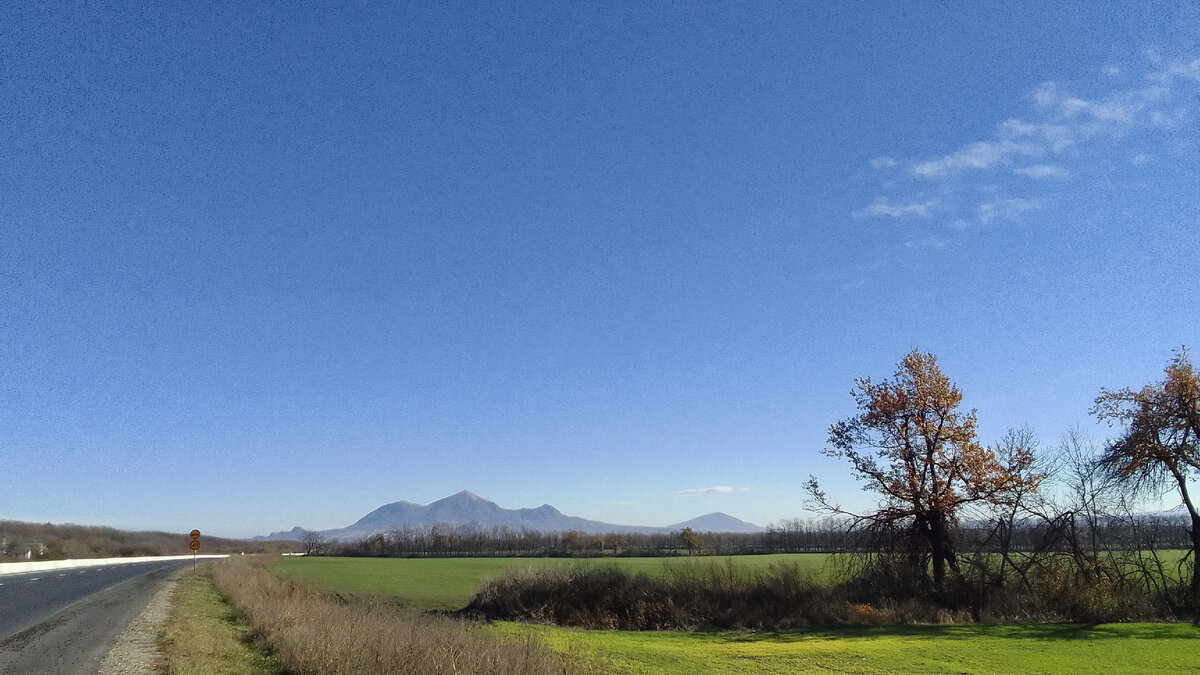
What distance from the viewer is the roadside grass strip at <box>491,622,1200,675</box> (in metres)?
18.5

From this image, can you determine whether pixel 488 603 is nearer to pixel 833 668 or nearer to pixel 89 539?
pixel 833 668

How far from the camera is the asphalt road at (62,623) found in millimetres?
17625

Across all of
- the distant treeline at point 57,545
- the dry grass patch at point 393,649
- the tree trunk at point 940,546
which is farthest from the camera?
the distant treeline at point 57,545

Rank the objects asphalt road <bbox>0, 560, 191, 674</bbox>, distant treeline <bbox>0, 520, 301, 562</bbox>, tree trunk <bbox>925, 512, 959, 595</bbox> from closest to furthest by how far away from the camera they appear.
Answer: asphalt road <bbox>0, 560, 191, 674</bbox> → tree trunk <bbox>925, 512, 959, 595</bbox> → distant treeline <bbox>0, 520, 301, 562</bbox>

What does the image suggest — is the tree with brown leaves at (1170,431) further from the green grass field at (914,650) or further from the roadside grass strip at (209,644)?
the roadside grass strip at (209,644)

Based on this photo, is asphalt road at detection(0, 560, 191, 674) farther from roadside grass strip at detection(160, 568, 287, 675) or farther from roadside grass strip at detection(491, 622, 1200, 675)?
roadside grass strip at detection(491, 622, 1200, 675)

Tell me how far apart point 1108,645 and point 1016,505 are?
12.3 m

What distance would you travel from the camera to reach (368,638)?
1561cm

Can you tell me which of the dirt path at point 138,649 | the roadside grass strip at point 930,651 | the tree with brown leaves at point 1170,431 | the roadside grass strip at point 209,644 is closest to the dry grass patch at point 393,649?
the roadside grass strip at point 209,644

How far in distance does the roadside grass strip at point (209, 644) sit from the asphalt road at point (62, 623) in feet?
5.43

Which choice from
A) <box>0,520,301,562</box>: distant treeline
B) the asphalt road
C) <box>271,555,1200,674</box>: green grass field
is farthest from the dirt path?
<box>0,520,301,562</box>: distant treeline

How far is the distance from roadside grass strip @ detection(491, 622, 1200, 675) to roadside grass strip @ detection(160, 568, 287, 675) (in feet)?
23.3

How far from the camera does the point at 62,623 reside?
84.4 feet

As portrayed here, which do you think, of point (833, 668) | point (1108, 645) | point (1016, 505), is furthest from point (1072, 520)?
point (833, 668)
